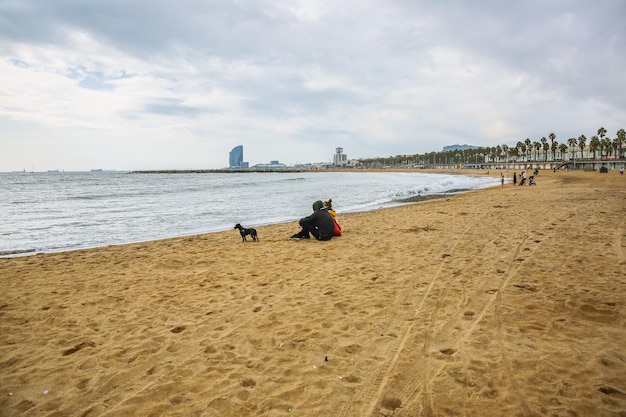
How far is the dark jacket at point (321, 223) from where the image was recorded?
388 inches

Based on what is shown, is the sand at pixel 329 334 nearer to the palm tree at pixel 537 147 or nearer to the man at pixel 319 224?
the man at pixel 319 224

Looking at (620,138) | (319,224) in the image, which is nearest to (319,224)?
(319,224)

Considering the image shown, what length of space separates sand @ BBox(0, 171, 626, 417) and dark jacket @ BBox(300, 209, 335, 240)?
1.84m

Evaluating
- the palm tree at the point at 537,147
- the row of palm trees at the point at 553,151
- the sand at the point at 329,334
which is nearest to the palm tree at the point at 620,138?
the row of palm trees at the point at 553,151

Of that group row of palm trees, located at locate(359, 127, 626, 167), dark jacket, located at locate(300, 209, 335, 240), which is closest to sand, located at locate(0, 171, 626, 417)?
dark jacket, located at locate(300, 209, 335, 240)

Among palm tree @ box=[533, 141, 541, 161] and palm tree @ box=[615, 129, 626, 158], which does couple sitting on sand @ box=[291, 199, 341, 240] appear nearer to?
palm tree @ box=[615, 129, 626, 158]

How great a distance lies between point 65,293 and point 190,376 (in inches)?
169

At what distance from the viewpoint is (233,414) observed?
281 cm

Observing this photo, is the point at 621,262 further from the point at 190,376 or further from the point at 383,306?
the point at 190,376

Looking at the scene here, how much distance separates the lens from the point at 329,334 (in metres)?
4.11

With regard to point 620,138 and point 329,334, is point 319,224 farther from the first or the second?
point 620,138

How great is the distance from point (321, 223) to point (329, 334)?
598cm

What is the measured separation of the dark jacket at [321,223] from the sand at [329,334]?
184 cm

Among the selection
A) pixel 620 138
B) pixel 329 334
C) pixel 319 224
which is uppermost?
pixel 620 138
